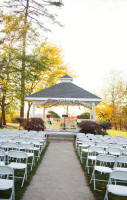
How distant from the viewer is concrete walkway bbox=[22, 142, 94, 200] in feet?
13.0

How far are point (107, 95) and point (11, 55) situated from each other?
20468 mm

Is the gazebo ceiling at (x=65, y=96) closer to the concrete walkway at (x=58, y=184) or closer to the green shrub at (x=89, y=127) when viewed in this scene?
the green shrub at (x=89, y=127)

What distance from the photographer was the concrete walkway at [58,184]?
396 cm

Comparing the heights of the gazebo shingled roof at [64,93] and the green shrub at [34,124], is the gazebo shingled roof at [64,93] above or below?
above

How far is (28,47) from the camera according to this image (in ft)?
70.4

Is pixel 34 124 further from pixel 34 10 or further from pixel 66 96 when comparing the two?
pixel 34 10

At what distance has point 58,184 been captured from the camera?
470cm

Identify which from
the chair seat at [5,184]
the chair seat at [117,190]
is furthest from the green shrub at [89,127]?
the chair seat at [5,184]

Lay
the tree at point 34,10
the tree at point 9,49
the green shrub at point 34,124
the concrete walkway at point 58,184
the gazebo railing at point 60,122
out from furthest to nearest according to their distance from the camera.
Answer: the tree at point 34,10, the tree at point 9,49, the gazebo railing at point 60,122, the green shrub at point 34,124, the concrete walkway at point 58,184

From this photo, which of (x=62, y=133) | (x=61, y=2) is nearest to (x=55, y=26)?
(x=61, y=2)

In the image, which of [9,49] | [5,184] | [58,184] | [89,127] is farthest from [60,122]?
[5,184]

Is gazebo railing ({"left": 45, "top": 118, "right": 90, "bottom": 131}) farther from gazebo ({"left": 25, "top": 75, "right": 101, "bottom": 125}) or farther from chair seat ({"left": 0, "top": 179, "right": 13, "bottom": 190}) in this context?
chair seat ({"left": 0, "top": 179, "right": 13, "bottom": 190})

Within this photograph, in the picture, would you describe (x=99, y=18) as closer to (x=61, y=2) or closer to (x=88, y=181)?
(x=61, y=2)

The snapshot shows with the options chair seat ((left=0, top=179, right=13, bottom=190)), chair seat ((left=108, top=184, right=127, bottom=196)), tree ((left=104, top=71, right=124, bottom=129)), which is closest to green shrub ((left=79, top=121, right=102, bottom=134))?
chair seat ((left=108, top=184, right=127, bottom=196))
